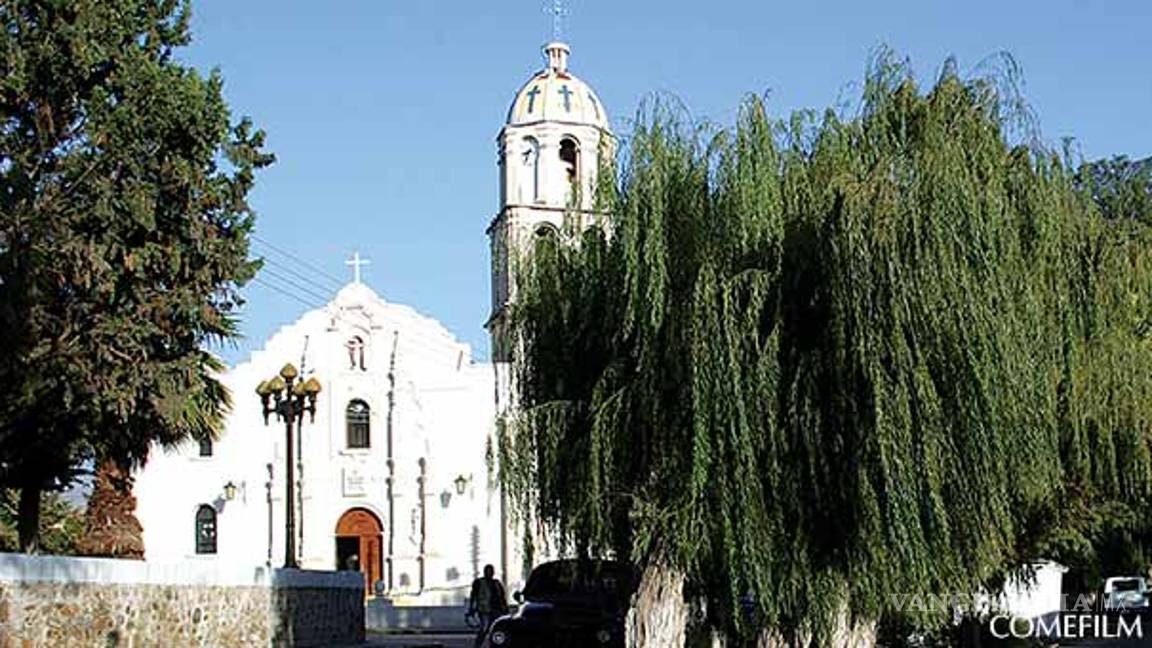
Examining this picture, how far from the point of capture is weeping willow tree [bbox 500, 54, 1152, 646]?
14.1 meters

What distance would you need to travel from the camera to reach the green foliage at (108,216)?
2092 cm

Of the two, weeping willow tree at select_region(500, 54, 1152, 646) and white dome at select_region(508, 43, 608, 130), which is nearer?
weeping willow tree at select_region(500, 54, 1152, 646)

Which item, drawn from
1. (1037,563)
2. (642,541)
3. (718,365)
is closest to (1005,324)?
(718,365)

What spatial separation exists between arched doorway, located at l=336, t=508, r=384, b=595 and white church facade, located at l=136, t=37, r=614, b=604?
0.04 meters

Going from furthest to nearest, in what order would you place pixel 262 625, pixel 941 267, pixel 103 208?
pixel 262 625
pixel 103 208
pixel 941 267

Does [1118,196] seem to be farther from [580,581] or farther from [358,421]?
[358,421]

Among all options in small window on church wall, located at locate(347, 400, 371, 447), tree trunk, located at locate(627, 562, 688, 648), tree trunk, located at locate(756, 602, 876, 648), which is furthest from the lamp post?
small window on church wall, located at locate(347, 400, 371, 447)

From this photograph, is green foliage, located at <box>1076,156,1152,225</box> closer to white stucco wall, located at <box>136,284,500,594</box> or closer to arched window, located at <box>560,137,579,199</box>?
arched window, located at <box>560,137,579,199</box>

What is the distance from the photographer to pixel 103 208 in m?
20.8

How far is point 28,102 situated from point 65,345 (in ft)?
10.9

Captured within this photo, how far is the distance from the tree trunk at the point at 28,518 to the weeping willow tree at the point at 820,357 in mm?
10836

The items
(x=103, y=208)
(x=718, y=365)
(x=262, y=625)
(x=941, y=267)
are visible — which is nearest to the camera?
(x=941, y=267)

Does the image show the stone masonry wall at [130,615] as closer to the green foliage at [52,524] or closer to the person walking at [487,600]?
the person walking at [487,600]

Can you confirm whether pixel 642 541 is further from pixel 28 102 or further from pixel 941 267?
pixel 28 102
